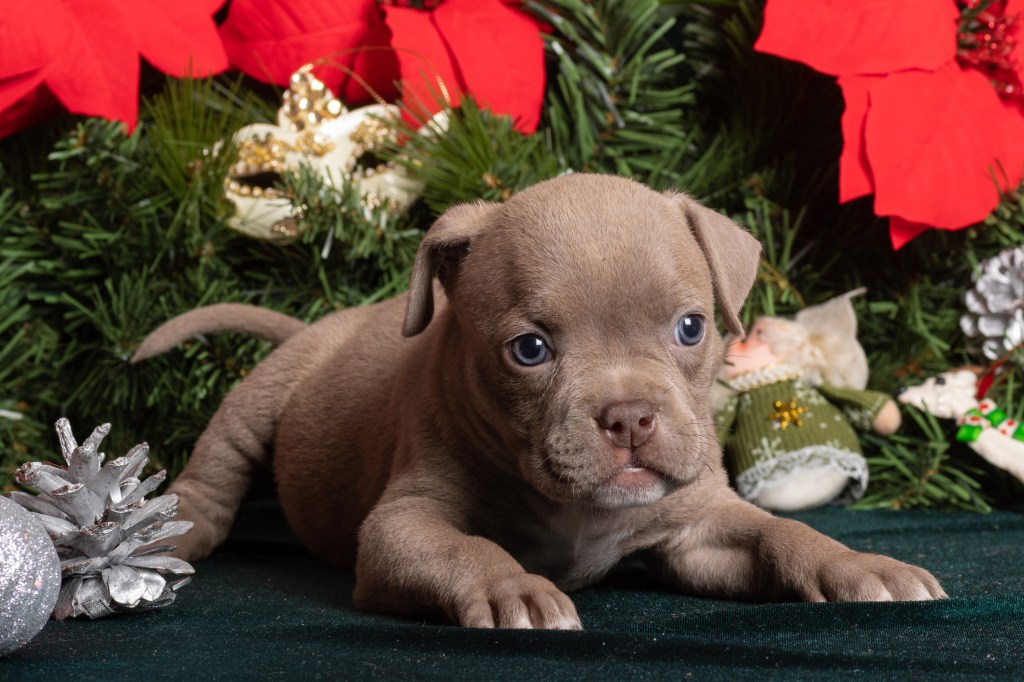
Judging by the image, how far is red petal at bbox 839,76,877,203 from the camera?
354 centimetres

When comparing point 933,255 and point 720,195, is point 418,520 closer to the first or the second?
point 720,195

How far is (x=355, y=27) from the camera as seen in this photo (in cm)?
391

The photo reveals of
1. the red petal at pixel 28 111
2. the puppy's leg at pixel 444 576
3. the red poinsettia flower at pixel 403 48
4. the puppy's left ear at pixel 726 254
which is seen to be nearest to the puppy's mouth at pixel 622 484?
the puppy's leg at pixel 444 576

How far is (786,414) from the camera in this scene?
3.74m

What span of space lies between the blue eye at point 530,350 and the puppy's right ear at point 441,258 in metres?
0.33

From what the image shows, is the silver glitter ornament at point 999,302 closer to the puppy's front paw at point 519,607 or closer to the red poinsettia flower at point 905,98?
the red poinsettia flower at point 905,98

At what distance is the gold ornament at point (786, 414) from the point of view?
3.73 metres

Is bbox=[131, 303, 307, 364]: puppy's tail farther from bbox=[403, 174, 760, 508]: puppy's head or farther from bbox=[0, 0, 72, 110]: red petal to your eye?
bbox=[403, 174, 760, 508]: puppy's head

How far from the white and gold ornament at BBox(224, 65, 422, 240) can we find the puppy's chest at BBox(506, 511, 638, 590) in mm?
1378

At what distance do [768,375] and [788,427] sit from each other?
0.20 meters

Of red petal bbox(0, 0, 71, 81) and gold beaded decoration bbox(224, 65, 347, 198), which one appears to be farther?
gold beaded decoration bbox(224, 65, 347, 198)

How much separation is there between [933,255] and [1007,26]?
2.50 ft

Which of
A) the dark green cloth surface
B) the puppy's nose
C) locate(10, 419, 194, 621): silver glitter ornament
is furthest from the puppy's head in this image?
locate(10, 419, 194, 621): silver glitter ornament

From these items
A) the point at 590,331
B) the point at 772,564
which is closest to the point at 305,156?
the point at 590,331
